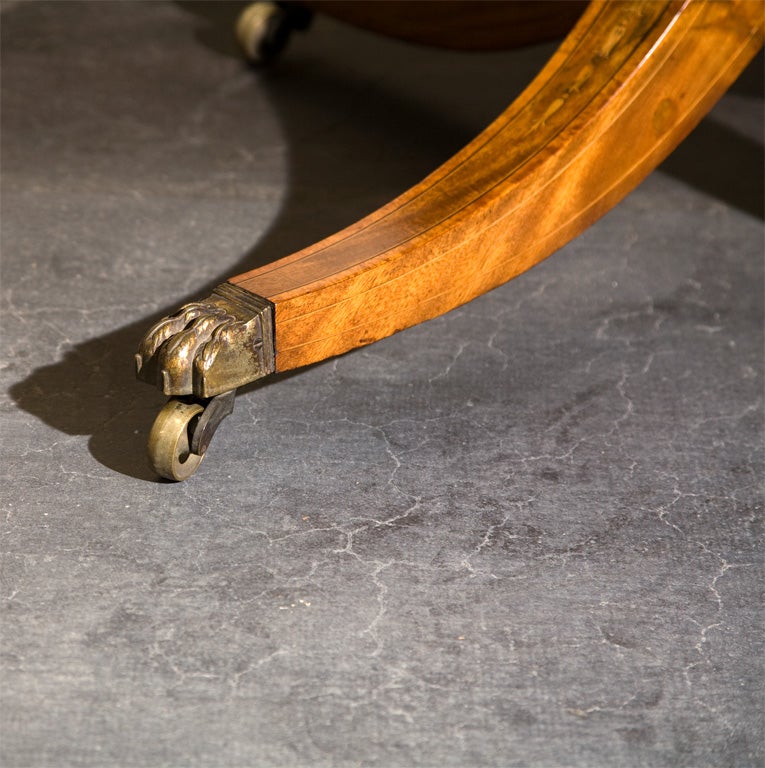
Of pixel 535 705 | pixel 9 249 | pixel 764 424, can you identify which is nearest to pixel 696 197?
pixel 764 424

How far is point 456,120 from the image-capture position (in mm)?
2467

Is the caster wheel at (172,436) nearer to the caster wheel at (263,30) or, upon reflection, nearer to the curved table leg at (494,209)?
the curved table leg at (494,209)

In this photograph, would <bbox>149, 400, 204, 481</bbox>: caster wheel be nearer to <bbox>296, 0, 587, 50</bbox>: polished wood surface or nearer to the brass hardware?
the brass hardware

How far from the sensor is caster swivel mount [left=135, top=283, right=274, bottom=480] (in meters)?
1.34

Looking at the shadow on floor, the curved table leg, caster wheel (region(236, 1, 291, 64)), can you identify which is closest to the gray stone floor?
the shadow on floor

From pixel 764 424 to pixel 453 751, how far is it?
0.72m

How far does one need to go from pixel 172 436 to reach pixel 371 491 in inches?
9.3

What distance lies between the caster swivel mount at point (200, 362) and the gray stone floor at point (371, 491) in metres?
0.07

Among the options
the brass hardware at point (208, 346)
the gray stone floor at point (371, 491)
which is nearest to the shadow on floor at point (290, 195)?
the gray stone floor at point (371, 491)

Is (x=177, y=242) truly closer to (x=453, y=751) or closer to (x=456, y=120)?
(x=456, y=120)

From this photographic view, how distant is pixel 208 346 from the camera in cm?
134

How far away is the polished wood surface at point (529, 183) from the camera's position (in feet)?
4.73

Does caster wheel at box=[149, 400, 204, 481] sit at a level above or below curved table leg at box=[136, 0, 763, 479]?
below

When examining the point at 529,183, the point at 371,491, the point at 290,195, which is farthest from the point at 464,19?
the point at 371,491
